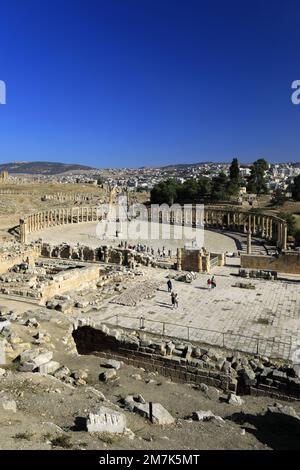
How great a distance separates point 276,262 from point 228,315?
11081 mm

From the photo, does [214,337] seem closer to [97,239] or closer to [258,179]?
[97,239]

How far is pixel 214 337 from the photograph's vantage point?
16.1 metres

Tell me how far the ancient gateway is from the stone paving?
82.8 feet

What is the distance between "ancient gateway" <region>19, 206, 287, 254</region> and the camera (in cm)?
4994

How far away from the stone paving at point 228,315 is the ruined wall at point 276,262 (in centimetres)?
313

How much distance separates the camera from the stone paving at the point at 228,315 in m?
15.7

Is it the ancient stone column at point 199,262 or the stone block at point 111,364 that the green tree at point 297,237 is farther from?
the stone block at point 111,364

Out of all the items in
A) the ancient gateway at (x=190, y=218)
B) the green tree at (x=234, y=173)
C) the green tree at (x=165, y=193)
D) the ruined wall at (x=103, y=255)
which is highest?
the green tree at (x=234, y=173)

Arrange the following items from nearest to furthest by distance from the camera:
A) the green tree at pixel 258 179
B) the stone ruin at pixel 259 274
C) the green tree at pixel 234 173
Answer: the stone ruin at pixel 259 274 → the green tree at pixel 234 173 → the green tree at pixel 258 179

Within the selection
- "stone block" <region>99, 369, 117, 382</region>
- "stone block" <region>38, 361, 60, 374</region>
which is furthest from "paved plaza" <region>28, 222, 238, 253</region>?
"stone block" <region>38, 361, 60, 374</region>

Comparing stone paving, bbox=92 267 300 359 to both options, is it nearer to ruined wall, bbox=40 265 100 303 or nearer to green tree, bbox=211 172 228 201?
ruined wall, bbox=40 265 100 303

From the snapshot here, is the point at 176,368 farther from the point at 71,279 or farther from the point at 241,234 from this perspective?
the point at 241,234

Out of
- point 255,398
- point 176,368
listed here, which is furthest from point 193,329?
point 255,398

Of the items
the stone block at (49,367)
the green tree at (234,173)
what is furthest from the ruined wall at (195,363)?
the green tree at (234,173)
